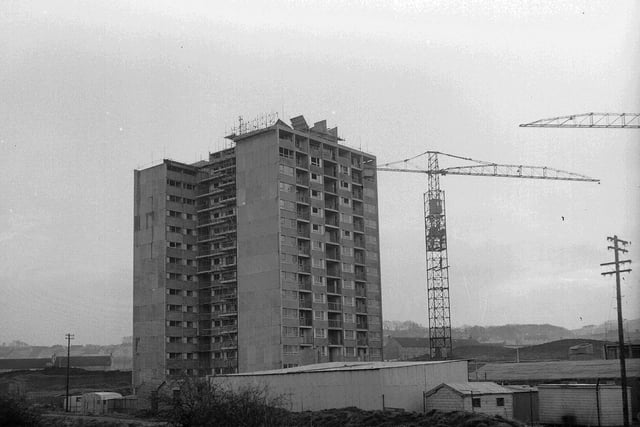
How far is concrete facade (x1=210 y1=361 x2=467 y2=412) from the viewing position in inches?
2788

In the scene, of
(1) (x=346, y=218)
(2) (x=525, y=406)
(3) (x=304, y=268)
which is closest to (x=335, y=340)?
(3) (x=304, y=268)

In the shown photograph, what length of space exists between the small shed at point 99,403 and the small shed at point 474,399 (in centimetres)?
4977


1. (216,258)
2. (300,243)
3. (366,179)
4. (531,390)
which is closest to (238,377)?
(531,390)

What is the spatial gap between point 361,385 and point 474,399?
34.2ft

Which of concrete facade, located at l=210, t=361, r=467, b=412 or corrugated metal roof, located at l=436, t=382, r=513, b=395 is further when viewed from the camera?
concrete facade, located at l=210, t=361, r=467, b=412

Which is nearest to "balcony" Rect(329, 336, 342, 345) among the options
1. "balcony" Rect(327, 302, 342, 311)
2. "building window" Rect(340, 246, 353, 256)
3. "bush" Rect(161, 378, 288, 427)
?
"balcony" Rect(327, 302, 342, 311)

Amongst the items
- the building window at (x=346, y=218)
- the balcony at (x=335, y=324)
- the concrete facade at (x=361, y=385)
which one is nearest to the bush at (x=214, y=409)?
the concrete facade at (x=361, y=385)

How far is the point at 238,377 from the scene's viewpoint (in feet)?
278

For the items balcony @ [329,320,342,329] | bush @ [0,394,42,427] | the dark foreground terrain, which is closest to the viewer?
the dark foreground terrain

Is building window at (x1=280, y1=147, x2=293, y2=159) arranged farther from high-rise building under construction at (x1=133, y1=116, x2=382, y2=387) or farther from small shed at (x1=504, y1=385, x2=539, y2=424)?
small shed at (x1=504, y1=385, x2=539, y2=424)

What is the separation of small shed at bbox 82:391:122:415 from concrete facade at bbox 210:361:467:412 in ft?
106

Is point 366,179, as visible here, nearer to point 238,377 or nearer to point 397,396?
point 238,377

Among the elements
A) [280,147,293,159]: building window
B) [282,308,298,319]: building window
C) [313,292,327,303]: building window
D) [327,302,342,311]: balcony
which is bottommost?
[282,308,298,319]: building window

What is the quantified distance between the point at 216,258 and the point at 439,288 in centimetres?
4434
